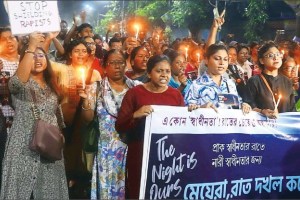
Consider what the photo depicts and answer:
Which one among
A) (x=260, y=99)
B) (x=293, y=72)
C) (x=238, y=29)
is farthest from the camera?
(x=238, y=29)

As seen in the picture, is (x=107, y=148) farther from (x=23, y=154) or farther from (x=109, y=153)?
(x=23, y=154)

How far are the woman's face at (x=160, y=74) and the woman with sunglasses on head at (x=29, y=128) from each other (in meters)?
0.97

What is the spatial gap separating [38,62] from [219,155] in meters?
1.96

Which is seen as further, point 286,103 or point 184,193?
point 286,103

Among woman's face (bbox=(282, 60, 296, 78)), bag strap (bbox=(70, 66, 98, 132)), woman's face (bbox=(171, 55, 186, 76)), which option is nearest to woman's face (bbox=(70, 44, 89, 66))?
bag strap (bbox=(70, 66, 98, 132))

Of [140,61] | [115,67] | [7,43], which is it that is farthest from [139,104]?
[7,43]

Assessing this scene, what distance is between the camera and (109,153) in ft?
14.9

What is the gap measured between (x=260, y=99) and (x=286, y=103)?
328 mm

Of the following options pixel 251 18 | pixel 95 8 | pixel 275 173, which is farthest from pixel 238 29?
pixel 95 8

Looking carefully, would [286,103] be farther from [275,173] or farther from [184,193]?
[184,193]

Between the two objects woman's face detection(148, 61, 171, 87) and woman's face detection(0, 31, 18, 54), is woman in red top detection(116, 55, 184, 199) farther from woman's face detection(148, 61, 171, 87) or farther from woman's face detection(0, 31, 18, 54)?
woman's face detection(0, 31, 18, 54)

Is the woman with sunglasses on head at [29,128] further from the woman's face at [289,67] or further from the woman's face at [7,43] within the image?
the woman's face at [289,67]

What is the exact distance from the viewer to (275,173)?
4.61 m

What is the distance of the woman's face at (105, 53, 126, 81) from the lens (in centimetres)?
467
